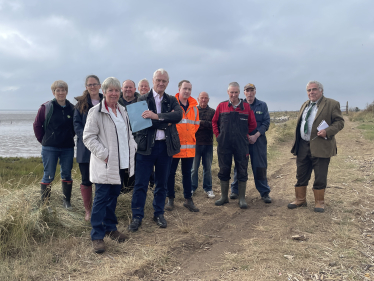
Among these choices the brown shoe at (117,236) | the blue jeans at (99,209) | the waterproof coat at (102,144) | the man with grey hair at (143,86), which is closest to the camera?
the waterproof coat at (102,144)

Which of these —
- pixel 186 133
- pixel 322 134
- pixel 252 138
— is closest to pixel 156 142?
pixel 186 133

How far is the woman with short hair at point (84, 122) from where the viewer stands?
Answer: 404cm

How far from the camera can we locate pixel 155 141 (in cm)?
410

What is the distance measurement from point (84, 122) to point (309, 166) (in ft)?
12.6

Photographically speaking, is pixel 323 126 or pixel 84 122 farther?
pixel 323 126

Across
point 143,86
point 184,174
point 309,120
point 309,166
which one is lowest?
point 184,174

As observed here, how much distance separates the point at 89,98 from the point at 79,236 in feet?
6.28

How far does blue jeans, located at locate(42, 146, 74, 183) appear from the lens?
432cm

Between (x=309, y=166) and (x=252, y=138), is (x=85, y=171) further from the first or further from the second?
(x=309, y=166)

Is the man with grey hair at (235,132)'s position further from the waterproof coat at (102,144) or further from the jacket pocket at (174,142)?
the waterproof coat at (102,144)

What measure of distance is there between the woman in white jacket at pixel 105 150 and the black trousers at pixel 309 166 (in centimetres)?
312

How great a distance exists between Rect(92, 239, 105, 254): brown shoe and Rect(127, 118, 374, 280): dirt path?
733 millimetres

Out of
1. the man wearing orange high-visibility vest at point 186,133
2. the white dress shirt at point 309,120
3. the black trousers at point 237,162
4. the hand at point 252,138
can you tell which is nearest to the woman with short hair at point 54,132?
the man wearing orange high-visibility vest at point 186,133

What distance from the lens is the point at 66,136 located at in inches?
173
